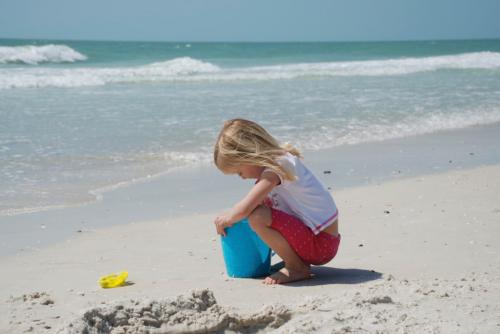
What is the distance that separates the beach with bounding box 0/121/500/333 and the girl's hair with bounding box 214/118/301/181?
0.59 metres

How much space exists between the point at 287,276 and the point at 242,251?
10.9 inches

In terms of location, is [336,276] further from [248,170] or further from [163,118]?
[163,118]

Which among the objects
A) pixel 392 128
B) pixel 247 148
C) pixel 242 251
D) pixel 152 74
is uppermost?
pixel 247 148

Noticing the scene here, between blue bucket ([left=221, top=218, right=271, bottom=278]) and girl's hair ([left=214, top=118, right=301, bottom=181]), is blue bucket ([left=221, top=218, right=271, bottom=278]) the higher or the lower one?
the lower one

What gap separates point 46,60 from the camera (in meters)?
31.4

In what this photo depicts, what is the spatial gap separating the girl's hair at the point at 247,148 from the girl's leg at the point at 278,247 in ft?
0.74

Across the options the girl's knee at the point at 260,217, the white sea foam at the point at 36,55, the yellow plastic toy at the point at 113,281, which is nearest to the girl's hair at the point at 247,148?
the girl's knee at the point at 260,217

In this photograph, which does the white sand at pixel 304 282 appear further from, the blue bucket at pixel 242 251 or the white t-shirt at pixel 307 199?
the white t-shirt at pixel 307 199

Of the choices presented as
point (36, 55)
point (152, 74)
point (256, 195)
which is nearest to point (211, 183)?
point (256, 195)

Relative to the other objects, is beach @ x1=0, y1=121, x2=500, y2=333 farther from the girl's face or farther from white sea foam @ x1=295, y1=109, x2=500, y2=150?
white sea foam @ x1=295, y1=109, x2=500, y2=150

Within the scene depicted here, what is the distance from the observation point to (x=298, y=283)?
353cm

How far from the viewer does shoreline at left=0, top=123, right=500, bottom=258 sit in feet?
16.2

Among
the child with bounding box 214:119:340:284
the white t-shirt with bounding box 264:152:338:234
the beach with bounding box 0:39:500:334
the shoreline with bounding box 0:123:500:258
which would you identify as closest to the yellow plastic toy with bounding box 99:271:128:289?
the beach with bounding box 0:39:500:334

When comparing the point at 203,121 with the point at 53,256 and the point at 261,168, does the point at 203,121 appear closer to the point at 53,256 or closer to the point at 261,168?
the point at 53,256
